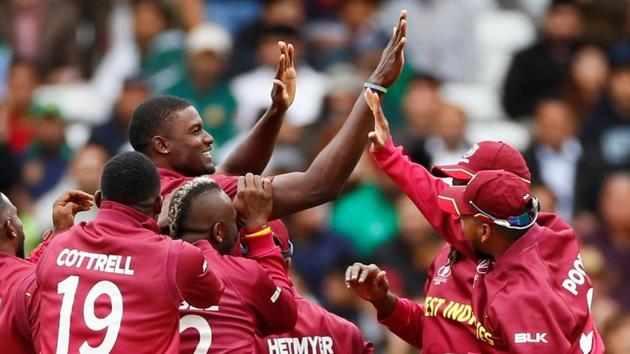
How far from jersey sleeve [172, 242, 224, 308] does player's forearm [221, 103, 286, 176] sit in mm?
1354

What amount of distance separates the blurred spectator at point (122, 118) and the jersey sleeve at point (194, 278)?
6.91m

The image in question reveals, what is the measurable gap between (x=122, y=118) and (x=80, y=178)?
1488 millimetres

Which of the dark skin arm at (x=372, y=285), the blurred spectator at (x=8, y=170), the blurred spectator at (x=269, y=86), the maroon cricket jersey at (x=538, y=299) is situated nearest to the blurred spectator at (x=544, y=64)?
the blurred spectator at (x=269, y=86)

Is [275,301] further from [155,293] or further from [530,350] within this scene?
[530,350]

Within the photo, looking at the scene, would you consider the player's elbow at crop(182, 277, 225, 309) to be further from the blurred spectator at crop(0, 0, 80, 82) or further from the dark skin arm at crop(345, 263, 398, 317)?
the blurred spectator at crop(0, 0, 80, 82)

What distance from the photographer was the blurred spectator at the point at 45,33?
1539cm

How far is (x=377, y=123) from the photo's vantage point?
24.2 ft

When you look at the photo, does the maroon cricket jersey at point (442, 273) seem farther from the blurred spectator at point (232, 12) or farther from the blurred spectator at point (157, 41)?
the blurred spectator at point (232, 12)

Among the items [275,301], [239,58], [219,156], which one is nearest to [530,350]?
[275,301]

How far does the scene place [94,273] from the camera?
6613mm

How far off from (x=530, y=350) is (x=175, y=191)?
1.58 meters

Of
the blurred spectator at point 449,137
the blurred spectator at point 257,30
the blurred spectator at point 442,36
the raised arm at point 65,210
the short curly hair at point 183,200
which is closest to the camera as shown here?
the short curly hair at point 183,200

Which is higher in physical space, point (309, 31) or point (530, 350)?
point (530, 350)

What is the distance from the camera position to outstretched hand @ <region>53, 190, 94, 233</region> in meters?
7.51
